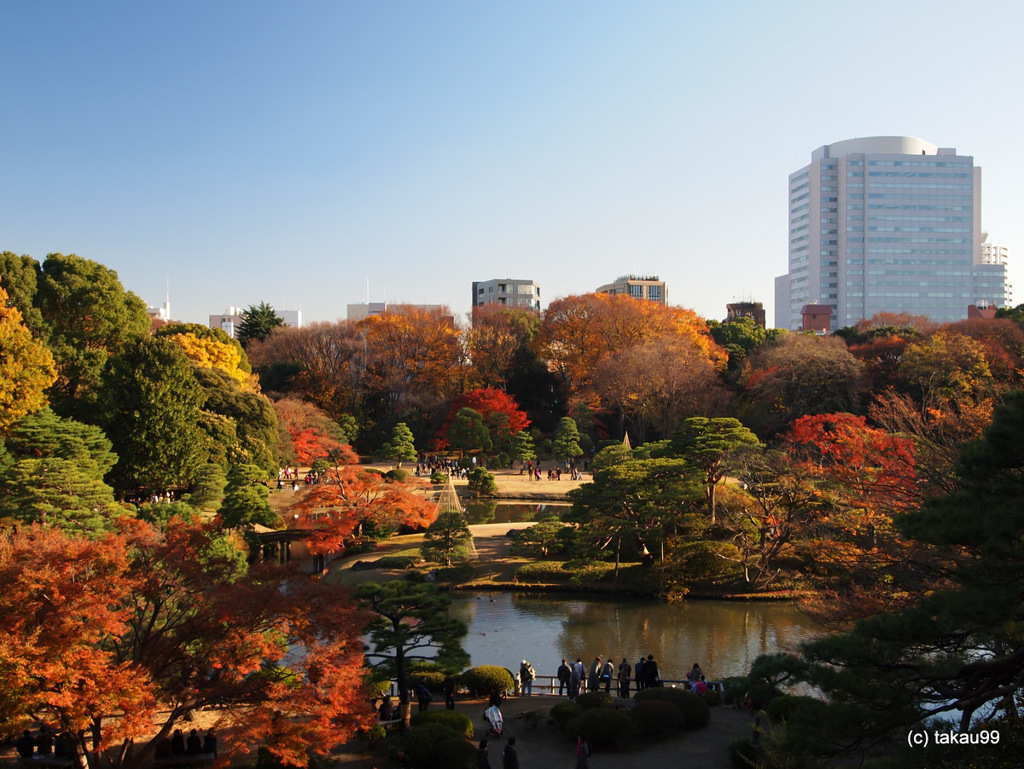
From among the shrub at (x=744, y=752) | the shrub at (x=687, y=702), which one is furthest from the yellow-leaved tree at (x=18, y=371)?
the shrub at (x=744, y=752)

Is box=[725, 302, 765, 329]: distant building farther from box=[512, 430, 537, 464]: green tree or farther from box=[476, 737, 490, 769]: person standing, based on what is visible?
box=[476, 737, 490, 769]: person standing

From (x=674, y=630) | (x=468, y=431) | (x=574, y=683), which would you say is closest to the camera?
(x=574, y=683)

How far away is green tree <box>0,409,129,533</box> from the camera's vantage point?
60.8 feet

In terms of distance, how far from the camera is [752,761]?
10.5 meters

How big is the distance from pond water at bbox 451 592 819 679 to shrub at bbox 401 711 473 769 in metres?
5.86

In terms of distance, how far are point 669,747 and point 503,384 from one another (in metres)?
37.8

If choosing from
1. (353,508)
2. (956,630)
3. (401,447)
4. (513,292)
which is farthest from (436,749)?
(513,292)

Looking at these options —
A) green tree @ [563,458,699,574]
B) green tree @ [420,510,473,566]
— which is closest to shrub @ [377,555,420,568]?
green tree @ [420,510,473,566]

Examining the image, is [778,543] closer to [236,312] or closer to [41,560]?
[41,560]

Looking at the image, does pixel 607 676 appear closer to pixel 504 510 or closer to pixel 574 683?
pixel 574 683

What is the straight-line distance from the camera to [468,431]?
130ft

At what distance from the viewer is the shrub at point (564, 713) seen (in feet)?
40.9

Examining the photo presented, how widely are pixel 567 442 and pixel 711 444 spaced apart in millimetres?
15896

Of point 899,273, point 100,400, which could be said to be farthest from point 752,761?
point 899,273
